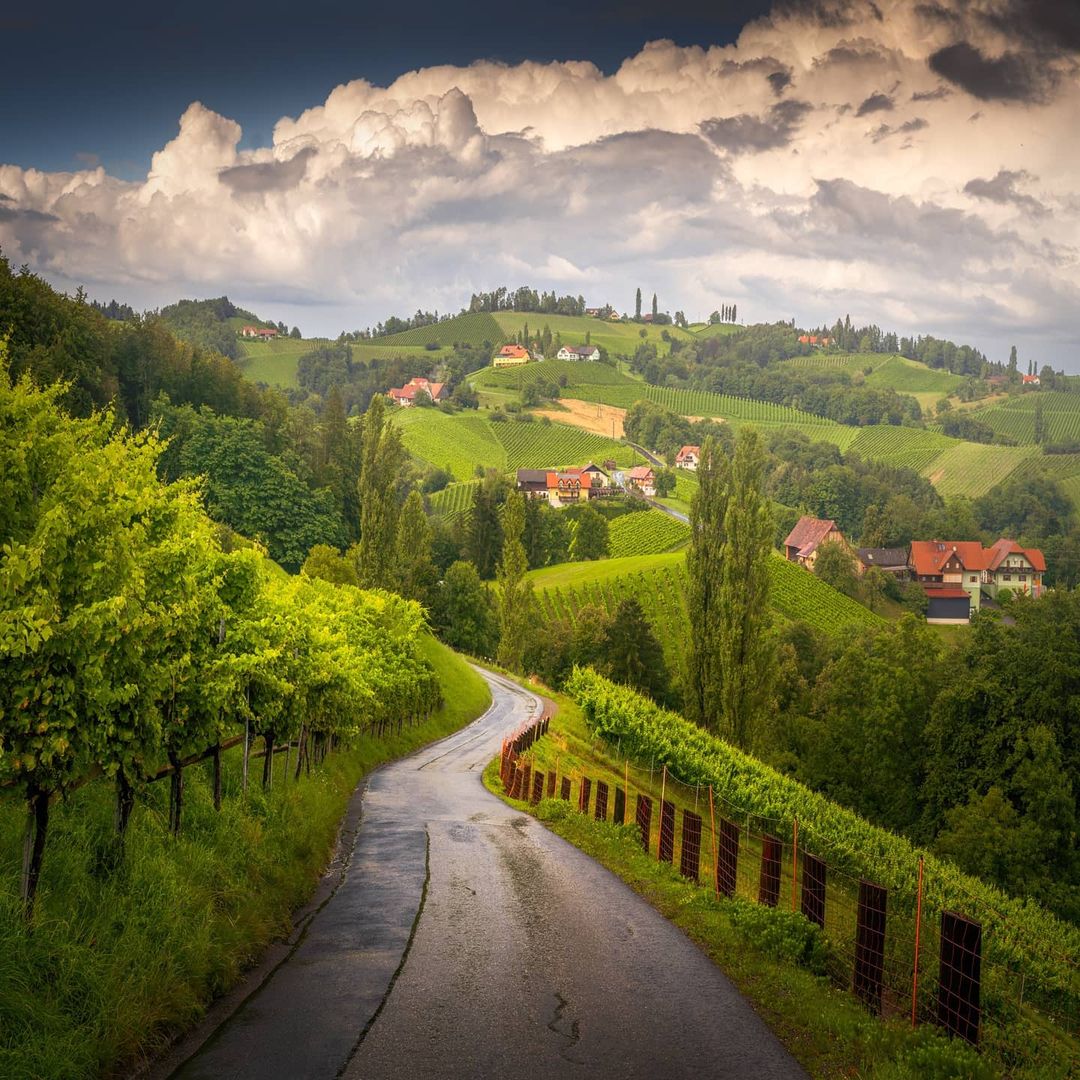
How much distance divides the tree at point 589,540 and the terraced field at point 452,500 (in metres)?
23.5

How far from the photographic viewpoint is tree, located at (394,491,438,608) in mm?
88938

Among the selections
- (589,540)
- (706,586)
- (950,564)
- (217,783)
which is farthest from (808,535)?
(217,783)

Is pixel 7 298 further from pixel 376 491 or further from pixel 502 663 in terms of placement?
pixel 502 663

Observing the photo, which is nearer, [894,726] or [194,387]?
[894,726]

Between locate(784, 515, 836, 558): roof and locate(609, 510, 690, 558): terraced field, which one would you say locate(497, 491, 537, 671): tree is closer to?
locate(609, 510, 690, 558): terraced field

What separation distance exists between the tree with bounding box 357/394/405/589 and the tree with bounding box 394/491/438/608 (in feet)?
4.53

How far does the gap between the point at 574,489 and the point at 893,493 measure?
2412 inches

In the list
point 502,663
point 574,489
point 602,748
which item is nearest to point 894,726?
point 602,748

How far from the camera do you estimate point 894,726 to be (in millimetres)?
64500

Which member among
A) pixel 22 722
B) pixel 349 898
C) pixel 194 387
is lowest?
pixel 349 898

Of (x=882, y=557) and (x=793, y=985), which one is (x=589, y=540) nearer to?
(x=882, y=557)

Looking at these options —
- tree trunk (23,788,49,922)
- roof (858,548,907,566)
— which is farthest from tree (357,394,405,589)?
roof (858,548,907,566)

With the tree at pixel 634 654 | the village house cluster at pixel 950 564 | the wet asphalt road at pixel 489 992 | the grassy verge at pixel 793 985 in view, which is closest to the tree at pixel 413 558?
the tree at pixel 634 654

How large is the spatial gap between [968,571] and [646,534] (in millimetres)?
53770
